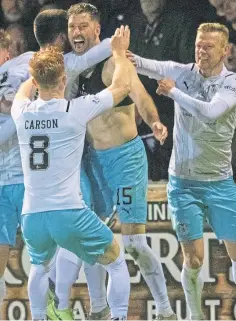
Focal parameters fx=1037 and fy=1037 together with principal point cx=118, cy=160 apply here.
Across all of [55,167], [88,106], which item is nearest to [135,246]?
[55,167]

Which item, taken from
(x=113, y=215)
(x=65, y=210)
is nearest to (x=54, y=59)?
(x=65, y=210)

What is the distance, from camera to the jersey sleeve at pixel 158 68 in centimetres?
722

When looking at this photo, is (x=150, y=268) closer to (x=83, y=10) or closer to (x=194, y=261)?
(x=194, y=261)

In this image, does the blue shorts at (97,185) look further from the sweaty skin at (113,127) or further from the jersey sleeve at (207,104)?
the jersey sleeve at (207,104)

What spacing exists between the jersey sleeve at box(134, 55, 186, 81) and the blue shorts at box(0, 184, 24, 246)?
121cm

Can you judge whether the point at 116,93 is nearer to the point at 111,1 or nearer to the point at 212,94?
the point at 212,94

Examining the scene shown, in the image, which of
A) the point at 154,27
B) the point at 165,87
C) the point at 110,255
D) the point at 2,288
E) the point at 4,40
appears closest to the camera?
the point at 110,255

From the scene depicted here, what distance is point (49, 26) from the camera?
7.49 metres

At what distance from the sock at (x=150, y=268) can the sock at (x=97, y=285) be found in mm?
262

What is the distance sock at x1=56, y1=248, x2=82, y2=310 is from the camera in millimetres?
7012

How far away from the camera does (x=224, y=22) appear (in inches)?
295

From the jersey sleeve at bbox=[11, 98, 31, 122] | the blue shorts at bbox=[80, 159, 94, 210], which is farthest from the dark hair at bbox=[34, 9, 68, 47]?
the jersey sleeve at bbox=[11, 98, 31, 122]

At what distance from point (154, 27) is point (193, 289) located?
1.94 meters

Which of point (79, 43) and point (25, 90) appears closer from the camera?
point (25, 90)
